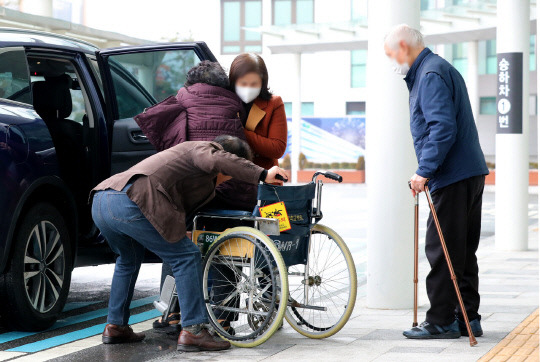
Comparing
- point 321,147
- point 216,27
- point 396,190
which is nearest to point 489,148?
point 321,147

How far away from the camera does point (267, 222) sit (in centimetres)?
580

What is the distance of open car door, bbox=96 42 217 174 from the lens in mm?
6947

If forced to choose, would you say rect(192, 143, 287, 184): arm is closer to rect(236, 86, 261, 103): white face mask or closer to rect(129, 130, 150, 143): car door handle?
rect(236, 86, 261, 103): white face mask

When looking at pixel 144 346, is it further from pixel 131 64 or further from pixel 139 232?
pixel 131 64

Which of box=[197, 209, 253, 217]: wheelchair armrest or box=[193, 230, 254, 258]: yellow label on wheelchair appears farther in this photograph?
box=[197, 209, 253, 217]: wheelchair armrest

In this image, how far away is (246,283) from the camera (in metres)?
5.82

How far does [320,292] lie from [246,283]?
68 cm

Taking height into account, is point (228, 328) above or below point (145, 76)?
below

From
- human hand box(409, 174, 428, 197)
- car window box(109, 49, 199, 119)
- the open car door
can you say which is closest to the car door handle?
the open car door

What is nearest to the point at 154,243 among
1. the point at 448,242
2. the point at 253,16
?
the point at 448,242

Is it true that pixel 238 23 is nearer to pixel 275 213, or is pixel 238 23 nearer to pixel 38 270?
pixel 38 270

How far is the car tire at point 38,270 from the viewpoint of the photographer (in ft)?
20.1

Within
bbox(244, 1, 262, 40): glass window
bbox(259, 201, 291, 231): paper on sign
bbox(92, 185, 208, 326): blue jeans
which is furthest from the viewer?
bbox(244, 1, 262, 40): glass window

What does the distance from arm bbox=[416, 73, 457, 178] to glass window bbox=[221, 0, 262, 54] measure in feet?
163
